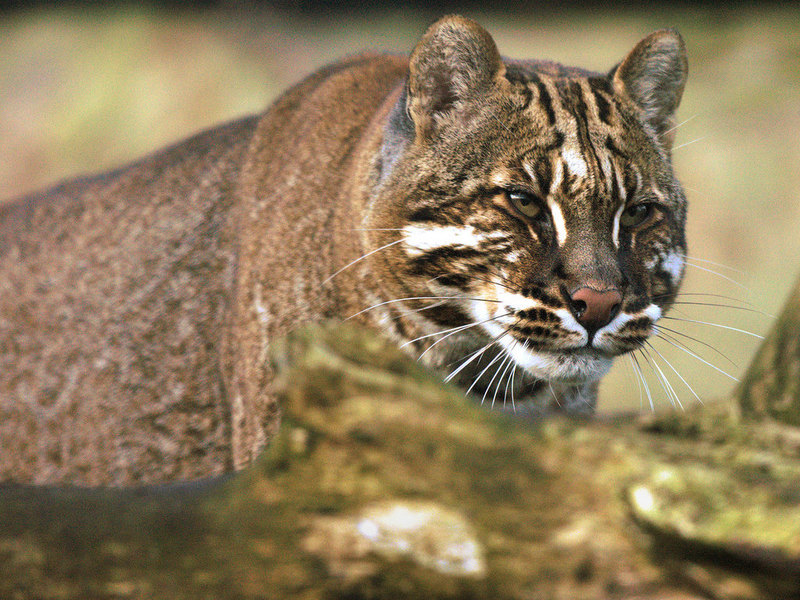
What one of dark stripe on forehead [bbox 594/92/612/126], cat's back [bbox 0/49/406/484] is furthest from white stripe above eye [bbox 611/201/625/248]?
cat's back [bbox 0/49/406/484]

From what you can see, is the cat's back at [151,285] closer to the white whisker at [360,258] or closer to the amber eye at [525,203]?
the white whisker at [360,258]

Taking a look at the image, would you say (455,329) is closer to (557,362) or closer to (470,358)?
(470,358)

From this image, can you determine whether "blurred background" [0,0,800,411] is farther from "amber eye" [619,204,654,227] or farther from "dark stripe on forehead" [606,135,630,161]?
"dark stripe on forehead" [606,135,630,161]

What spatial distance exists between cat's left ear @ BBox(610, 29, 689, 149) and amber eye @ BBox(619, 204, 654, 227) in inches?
26.3

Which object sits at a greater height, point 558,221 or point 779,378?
point 558,221

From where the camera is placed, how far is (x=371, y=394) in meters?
3.25

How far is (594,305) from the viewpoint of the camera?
502 cm

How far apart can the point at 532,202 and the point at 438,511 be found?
255 cm

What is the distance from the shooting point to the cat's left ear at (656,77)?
5980 millimetres

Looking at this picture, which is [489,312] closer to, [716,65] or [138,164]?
[138,164]

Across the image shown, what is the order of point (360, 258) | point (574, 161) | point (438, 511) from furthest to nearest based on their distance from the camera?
point (360, 258) → point (574, 161) → point (438, 511)

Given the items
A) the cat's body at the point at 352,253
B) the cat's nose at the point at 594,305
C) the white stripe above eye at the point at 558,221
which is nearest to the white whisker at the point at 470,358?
the cat's body at the point at 352,253

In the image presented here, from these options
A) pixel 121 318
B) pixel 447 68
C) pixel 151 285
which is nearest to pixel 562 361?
pixel 447 68

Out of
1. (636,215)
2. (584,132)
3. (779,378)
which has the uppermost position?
(584,132)
